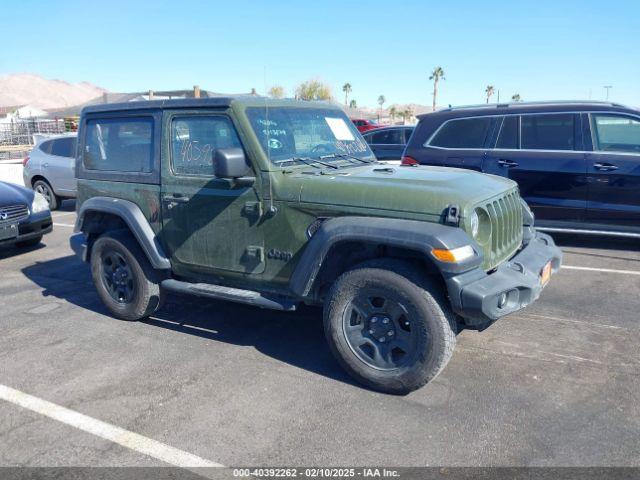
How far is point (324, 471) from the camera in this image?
289 centimetres

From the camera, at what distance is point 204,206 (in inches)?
171

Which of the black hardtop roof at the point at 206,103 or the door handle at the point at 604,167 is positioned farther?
the door handle at the point at 604,167

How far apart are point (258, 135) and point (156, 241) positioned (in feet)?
4.48

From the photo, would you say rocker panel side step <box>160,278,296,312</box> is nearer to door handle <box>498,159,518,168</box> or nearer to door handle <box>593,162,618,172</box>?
door handle <box>498,159,518,168</box>

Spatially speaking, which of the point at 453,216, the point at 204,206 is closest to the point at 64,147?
the point at 204,206

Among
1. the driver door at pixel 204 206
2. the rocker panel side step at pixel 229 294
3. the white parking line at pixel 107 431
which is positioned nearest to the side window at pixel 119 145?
the driver door at pixel 204 206

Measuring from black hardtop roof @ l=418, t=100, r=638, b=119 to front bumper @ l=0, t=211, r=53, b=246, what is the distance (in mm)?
5605

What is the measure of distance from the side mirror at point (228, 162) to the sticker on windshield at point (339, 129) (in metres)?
1.16

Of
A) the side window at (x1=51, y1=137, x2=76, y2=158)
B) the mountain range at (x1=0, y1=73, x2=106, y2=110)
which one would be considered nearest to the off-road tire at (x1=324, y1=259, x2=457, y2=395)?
the side window at (x1=51, y1=137, x2=76, y2=158)

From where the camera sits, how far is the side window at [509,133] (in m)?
7.25

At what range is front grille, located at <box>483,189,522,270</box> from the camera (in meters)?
3.76

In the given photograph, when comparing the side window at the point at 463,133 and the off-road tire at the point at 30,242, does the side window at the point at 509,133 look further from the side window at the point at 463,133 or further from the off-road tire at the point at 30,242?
the off-road tire at the point at 30,242

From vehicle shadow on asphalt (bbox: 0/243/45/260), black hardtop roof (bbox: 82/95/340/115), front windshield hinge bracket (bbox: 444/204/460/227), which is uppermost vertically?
black hardtop roof (bbox: 82/95/340/115)

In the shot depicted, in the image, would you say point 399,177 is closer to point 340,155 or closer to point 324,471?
point 340,155
